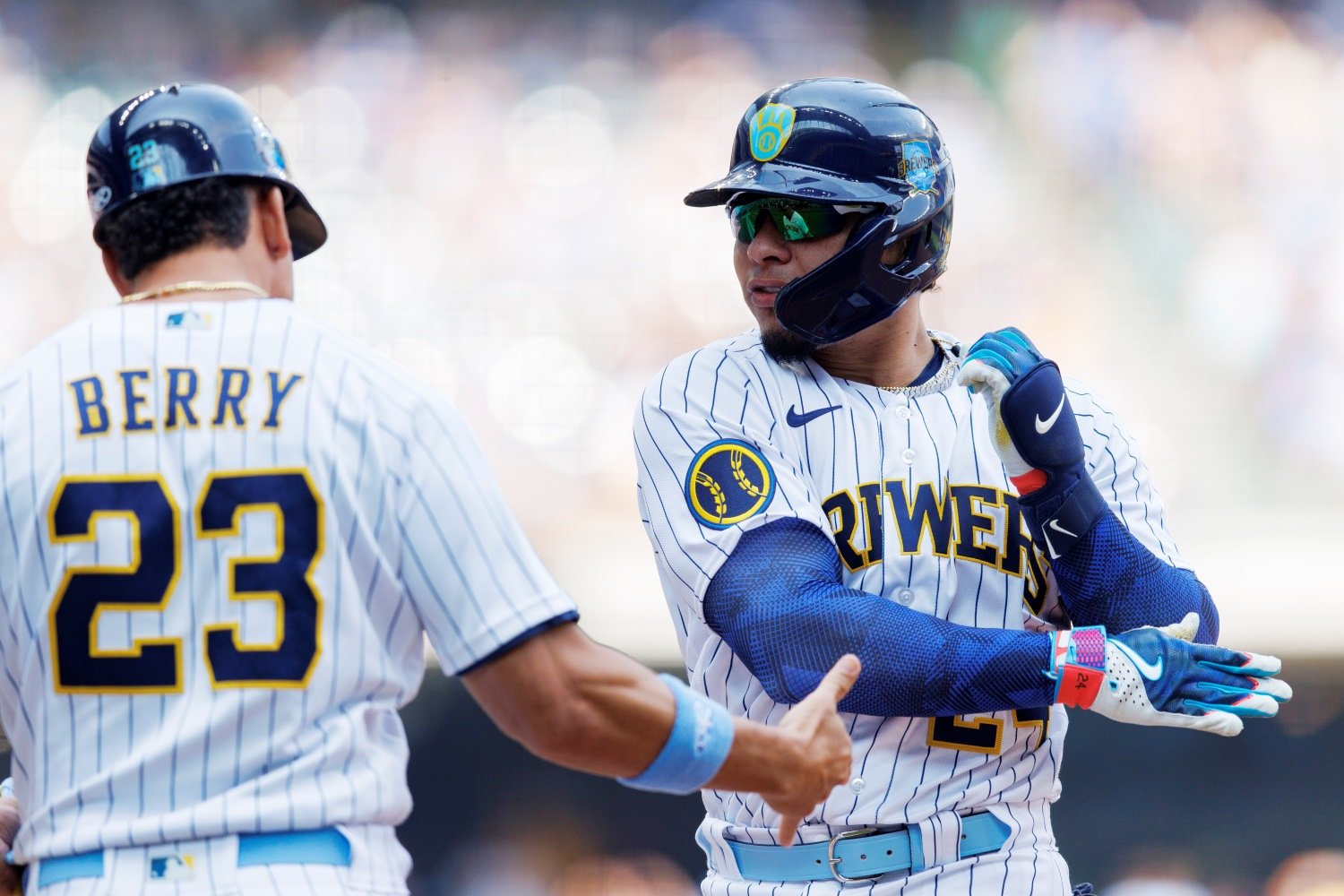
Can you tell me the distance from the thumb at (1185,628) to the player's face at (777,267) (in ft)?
2.75

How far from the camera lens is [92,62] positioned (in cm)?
707

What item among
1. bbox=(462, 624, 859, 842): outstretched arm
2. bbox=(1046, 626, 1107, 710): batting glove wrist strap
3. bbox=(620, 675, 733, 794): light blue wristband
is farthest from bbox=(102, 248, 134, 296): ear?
bbox=(1046, 626, 1107, 710): batting glove wrist strap

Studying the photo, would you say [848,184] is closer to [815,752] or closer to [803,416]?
[803,416]

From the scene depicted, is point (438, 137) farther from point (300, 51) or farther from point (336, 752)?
point (336, 752)

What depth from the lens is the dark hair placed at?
2266 mm

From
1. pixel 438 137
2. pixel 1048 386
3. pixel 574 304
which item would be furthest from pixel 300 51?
pixel 1048 386

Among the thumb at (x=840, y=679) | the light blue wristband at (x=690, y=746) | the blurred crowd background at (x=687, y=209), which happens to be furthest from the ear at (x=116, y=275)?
the blurred crowd background at (x=687, y=209)

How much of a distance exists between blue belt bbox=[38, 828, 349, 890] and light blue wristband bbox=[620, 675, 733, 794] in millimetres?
429

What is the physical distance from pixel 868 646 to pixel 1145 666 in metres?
0.46

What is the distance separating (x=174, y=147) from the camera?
2287 millimetres

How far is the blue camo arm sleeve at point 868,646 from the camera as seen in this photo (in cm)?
272

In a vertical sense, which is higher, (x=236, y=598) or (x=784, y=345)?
(x=784, y=345)

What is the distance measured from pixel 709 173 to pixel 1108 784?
10.2ft

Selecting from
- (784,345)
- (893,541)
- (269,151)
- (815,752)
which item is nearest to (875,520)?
(893,541)
